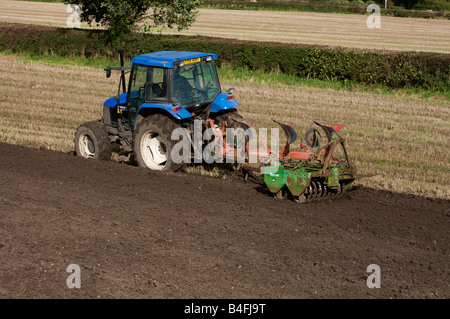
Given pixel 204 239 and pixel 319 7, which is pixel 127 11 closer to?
pixel 204 239

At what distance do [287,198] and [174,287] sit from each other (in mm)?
3105

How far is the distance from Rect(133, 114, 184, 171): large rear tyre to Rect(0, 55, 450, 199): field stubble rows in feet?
8.46

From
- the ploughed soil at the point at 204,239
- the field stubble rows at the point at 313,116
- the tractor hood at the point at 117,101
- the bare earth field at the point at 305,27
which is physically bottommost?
the ploughed soil at the point at 204,239

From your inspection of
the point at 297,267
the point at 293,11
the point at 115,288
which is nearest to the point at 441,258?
the point at 297,267

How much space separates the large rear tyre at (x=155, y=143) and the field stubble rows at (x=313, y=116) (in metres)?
2.58

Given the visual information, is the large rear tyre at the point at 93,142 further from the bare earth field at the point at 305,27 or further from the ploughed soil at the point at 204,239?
the bare earth field at the point at 305,27

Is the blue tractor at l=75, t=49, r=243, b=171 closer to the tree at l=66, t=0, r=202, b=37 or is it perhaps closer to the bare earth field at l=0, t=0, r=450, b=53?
the tree at l=66, t=0, r=202, b=37

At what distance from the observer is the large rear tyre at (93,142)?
34.4ft

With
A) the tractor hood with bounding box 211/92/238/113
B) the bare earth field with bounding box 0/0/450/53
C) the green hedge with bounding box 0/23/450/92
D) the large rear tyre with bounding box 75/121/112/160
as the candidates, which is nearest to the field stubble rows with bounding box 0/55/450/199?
the large rear tyre with bounding box 75/121/112/160

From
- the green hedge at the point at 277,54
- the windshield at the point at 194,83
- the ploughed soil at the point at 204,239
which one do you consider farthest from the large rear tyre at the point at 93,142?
the green hedge at the point at 277,54

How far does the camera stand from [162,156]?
10055 mm

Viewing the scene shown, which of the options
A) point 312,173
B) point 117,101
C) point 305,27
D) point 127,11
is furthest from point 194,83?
point 305,27

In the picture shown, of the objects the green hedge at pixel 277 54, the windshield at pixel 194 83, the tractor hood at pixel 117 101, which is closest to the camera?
the windshield at pixel 194 83
